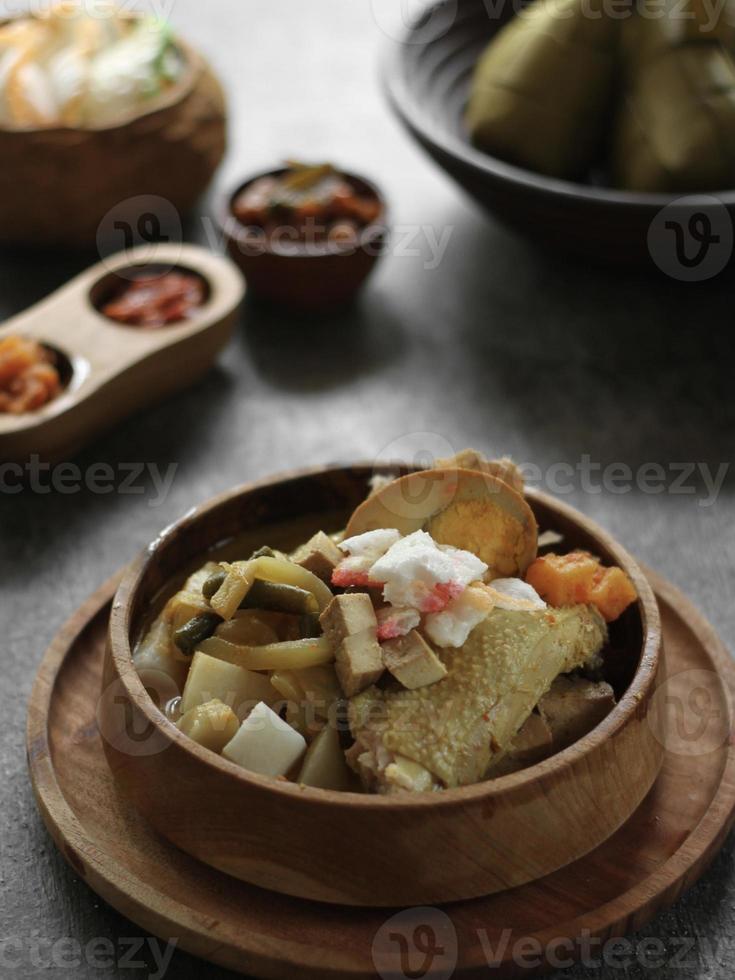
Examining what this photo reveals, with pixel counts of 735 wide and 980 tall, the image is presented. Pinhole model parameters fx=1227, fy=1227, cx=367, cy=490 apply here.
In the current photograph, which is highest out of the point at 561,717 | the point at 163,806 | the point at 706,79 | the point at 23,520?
the point at 706,79

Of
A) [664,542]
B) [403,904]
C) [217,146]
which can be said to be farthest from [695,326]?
[403,904]

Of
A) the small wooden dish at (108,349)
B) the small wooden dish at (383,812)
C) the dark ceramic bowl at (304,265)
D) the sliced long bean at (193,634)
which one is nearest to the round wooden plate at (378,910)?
the small wooden dish at (383,812)

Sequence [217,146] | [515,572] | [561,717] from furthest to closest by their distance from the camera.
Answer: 1. [217,146]
2. [515,572]
3. [561,717]

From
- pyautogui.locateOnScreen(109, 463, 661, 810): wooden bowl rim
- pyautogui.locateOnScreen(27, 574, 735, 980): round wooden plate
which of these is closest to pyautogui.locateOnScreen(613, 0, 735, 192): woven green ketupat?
pyautogui.locateOnScreen(109, 463, 661, 810): wooden bowl rim

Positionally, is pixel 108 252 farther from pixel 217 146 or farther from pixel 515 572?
pixel 515 572

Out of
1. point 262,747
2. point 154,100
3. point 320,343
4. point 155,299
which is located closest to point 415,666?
point 262,747

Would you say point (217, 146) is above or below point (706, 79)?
below

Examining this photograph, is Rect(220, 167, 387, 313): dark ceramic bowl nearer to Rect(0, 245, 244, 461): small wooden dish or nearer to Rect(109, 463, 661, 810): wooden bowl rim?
Rect(0, 245, 244, 461): small wooden dish
